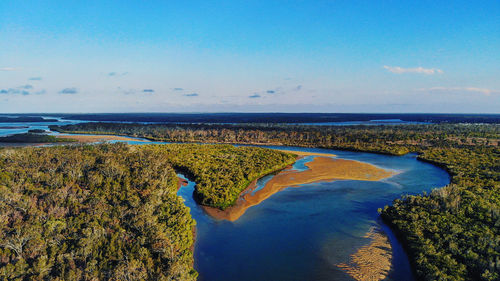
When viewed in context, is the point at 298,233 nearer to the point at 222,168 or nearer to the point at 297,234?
the point at 297,234

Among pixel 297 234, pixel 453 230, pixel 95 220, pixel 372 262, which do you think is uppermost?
pixel 95 220

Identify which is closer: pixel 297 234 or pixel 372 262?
pixel 372 262

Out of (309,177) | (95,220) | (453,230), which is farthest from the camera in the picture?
(309,177)

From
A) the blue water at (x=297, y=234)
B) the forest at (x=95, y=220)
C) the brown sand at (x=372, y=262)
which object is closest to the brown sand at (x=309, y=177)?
the blue water at (x=297, y=234)

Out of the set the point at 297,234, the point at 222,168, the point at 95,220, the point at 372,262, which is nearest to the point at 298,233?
the point at 297,234

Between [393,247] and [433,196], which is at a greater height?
[433,196]

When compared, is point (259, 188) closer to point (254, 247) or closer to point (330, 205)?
point (330, 205)

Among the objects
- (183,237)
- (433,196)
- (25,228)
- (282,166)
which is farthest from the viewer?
(282,166)

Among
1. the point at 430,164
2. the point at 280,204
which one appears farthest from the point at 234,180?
the point at 430,164
